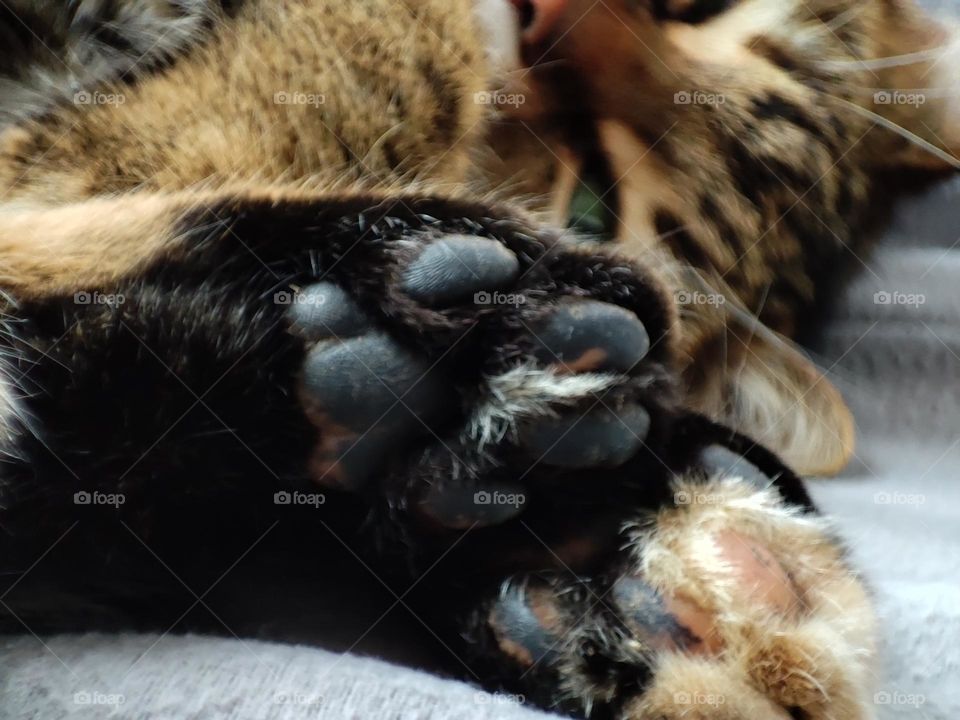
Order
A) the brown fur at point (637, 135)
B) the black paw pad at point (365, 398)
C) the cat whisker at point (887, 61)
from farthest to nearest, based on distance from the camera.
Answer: the cat whisker at point (887, 61), the brown fur at point (637, 135), the black paw pad at point (365, 398)

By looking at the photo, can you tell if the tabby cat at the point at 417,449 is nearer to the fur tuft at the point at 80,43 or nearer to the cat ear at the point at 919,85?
the fur tuft at the point at 80,43

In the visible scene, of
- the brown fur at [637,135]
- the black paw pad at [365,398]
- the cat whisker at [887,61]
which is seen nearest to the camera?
the black paw pad at [365,398]

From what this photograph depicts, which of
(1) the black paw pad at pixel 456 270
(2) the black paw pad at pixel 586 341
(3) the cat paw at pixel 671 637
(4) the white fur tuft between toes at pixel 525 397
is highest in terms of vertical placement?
(1) the black paw pad at pixel 456 270

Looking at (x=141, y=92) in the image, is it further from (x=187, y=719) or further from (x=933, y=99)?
(x=933, y=99)

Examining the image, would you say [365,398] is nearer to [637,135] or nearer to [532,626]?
[532,626]

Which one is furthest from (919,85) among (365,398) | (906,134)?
(365,398)

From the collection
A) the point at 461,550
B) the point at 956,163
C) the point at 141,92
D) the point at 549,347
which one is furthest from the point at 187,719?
the point at 956,163

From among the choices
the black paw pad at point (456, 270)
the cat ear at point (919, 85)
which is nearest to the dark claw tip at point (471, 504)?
the black paw pad at point (456, 270)

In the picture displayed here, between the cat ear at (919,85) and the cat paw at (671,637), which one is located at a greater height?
→ the cat ear at (919,85)

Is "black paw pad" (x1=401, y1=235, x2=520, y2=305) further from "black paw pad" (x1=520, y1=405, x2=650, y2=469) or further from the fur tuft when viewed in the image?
the fur tuft
